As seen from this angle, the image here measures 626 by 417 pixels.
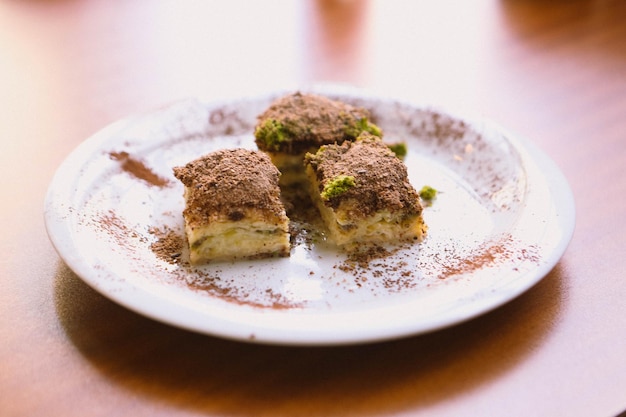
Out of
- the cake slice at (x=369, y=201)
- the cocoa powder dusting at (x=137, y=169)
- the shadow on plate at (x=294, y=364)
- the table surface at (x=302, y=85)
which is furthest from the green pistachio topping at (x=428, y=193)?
the cocoa powder dusting at (x=137, y=169)

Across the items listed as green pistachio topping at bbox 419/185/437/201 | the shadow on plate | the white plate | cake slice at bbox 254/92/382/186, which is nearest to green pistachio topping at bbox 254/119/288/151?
cake slice at bbox 254/92/382/186

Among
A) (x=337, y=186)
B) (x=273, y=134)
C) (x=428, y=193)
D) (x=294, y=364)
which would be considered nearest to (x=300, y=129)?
(x=273, y=134)

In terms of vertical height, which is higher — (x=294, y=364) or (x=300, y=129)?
(x=300, y=129)

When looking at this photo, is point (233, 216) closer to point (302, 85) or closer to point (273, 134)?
point (273, 134)

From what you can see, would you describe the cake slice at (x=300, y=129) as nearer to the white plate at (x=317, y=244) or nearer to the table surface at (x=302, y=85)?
the white plate at (x=317, y=244)

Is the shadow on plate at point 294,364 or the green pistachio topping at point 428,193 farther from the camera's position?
the green pistachio topping at point 428,193

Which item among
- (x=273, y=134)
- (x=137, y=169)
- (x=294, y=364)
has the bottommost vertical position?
(x=294, y=364)

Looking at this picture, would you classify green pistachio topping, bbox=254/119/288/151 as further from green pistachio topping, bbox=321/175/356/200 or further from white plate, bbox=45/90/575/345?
green pistachio topping, bbox=321/175/356/200
